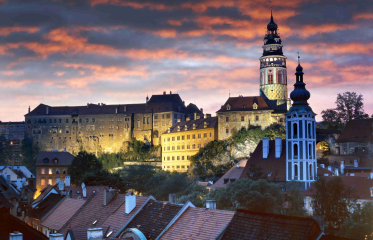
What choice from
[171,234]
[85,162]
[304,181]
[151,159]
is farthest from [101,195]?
[151,159]

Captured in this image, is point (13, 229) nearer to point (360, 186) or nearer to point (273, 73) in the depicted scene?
point (360, 186)

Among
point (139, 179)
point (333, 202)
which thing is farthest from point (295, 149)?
point (139, 179)

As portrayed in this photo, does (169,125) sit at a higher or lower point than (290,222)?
higher

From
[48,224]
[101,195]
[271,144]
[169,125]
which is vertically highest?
[169,125]

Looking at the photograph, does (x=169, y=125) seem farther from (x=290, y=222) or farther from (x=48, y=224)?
(x=290, y=222)

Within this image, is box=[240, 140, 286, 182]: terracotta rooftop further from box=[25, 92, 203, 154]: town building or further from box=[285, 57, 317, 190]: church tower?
box=[25, 92, 203, 154]: town building

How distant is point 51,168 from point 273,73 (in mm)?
49049

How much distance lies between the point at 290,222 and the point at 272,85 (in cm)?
8800

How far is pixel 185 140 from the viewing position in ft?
361

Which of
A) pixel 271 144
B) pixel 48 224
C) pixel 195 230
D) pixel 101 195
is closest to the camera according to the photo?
pixel 195 230

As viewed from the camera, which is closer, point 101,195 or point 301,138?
point 101,195

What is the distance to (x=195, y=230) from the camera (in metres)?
22.8

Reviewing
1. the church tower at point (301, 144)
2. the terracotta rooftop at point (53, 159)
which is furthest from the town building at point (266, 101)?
the church tower at point (301, 144)

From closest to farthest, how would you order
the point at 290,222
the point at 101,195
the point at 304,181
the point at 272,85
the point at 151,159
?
the point at 290,222
the point at 101,195
the point at 304,181
the point at 272,85
the point at 151,159
